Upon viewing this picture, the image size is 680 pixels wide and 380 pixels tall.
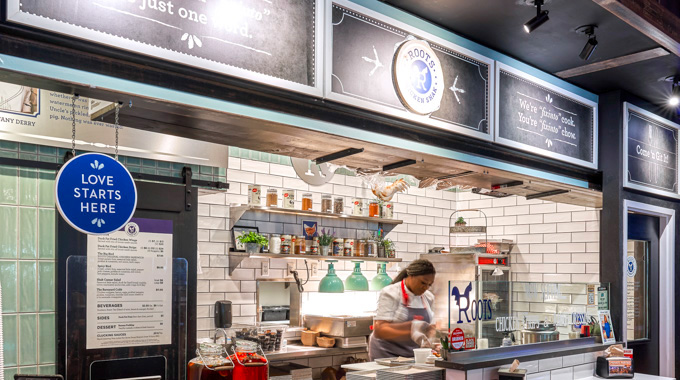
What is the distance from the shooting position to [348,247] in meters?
7.52

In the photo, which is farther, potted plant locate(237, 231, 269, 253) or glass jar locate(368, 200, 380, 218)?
glass jar locate(368, 200, 380, 218)

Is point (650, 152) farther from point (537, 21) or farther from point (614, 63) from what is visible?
point (537, 21)

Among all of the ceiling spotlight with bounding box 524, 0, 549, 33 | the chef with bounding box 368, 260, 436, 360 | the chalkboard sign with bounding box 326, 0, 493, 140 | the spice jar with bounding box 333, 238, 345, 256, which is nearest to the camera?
the chalkboard sign with bounding box 326, 0, 493, 140

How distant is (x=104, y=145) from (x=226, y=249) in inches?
96.5

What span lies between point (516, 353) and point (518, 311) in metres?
0.27

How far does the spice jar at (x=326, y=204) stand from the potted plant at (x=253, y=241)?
Result: 3.38 ft

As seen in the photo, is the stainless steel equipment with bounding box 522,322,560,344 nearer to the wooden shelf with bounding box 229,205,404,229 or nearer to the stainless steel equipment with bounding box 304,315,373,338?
the stainless steel equipment with bounding box 304,315,373,338

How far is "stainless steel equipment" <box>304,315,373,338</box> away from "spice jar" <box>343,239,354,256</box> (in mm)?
760

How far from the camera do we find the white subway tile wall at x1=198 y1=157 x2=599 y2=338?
6664 millimetres

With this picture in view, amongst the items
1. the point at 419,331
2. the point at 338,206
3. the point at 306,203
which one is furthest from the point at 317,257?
the point at 419,331

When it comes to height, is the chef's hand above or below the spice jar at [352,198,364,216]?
below

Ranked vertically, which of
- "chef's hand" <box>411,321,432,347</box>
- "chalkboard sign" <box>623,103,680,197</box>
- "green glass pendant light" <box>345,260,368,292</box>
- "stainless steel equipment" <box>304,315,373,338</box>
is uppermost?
"chalkboard sign" <box>623,103,680,197</box>

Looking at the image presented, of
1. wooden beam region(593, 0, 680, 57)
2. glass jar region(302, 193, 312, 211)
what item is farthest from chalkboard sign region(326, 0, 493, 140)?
glass jar region(302, 193, 312, 211)

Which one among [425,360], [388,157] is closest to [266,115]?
[388,157]
